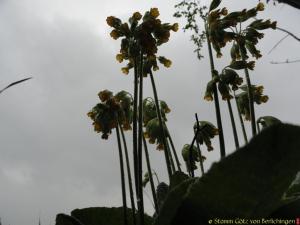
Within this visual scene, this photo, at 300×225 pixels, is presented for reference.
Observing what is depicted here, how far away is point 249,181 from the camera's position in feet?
3.19

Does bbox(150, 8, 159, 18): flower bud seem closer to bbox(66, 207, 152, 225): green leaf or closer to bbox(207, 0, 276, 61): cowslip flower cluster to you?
bbox(207, 0, 276, 61): cowslip flower cluster

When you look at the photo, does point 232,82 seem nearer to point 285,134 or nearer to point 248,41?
point 248,41

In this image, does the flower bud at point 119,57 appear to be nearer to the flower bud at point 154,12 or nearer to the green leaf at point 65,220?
the flower bud at point 154,12

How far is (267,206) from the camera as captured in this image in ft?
3.45

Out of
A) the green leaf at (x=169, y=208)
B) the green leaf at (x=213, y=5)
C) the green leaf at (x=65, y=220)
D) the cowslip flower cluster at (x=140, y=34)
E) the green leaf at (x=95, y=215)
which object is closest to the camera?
the green leaf at (x=169, y=208)

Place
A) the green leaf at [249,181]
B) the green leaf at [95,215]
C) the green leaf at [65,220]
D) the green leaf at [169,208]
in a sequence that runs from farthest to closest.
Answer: the green leaf at [95,215]
the green leaf at [65,220]
the green leaf at [169,208]
the green leaf at [249,181]

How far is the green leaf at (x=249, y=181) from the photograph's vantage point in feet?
3.06

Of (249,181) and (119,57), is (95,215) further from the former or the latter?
(119,57)

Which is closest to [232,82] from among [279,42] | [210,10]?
[210,10]

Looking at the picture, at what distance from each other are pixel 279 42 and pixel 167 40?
Answer: 112 inches

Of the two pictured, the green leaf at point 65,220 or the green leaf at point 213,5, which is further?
the green leaf at point 213,5

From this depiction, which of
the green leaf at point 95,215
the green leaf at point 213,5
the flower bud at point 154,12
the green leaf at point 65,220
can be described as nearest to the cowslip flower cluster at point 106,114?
the flower bud at point 154,12

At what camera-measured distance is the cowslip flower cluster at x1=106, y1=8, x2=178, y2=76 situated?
4.37 metres

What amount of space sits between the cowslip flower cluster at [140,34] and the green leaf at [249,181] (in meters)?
3.27
